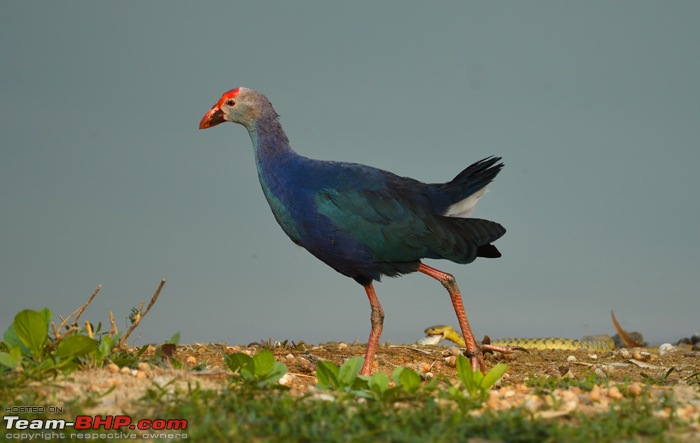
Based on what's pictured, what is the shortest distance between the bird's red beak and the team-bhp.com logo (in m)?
5.04

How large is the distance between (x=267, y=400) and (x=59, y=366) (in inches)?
62.1

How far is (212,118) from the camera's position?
29.5 ft

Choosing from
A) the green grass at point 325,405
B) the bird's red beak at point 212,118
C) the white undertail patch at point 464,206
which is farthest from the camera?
the bird's red beak at point 212,118

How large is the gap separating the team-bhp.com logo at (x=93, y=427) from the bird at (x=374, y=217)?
11.1 ft

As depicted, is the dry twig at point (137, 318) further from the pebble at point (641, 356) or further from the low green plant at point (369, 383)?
the pebble at point (641, 356)

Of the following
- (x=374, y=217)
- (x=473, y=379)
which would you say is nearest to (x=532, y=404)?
(x=473, y=379)

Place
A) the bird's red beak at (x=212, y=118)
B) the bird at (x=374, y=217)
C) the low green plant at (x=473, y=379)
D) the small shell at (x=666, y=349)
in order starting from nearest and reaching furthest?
1. the low green plant at (x=473, y=379)
2. the bird at (x=374, y=217)
3. the bird's red beak at (x=212, y=118)
4. the small shell at (x=666, y=349)

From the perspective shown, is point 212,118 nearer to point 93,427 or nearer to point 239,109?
point 239,109

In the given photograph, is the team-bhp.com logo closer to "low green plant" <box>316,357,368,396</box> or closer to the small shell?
"low green plant" <box>316,357,368,396</box>

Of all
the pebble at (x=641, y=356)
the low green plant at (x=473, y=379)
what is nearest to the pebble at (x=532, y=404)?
the low green plant at (x=473, y=379)

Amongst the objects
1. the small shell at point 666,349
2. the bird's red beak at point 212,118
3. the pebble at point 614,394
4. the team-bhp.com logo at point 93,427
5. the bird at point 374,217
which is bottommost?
the team-bhp.com logo at point 93,427

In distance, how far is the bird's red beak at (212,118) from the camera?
896 centimetres

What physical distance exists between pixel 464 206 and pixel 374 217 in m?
1.18

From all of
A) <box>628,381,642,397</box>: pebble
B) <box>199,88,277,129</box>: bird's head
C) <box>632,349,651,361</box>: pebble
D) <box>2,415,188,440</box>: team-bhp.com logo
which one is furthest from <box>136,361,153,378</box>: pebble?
<box>632,349,651,361</box>: pebble
